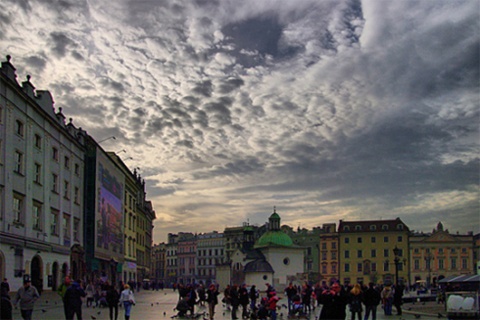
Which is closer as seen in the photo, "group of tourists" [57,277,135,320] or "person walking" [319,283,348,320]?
"person walking" [319,283,348,320]

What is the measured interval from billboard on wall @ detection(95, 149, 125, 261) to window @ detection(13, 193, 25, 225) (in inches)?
582

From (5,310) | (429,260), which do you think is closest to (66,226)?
(5,310)

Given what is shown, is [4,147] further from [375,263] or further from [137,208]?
[375,263]

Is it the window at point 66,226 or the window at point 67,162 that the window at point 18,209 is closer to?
the window at point 66,226

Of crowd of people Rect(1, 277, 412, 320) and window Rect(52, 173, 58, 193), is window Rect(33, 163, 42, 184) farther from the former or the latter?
crowd of people Rect(1, 277, 412, 320)

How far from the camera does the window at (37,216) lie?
38.7 meters

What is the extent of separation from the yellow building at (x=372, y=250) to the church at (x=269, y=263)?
79.9ft

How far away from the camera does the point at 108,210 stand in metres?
56.6

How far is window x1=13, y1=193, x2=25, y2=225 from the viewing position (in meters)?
35.5

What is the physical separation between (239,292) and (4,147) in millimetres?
14745

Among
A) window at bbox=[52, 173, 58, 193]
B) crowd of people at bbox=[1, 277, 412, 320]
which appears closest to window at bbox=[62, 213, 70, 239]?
window at bbox=[52, 173, 58, 193]

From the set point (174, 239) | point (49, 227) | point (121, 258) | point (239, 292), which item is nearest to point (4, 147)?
point (49, 227)

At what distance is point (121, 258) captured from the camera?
6556cm

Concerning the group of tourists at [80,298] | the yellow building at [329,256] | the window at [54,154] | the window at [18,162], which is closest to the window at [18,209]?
the window at [18,162]
